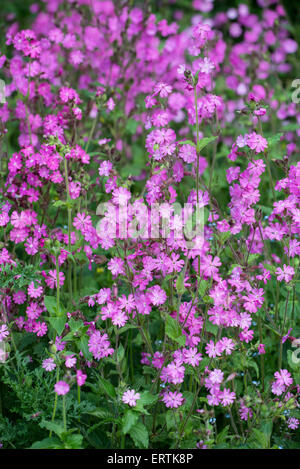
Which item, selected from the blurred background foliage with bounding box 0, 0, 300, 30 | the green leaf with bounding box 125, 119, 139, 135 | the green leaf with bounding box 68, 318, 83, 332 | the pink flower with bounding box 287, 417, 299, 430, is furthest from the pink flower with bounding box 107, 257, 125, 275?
the blurred background foliage with bounding box 0, 0, 300, 30

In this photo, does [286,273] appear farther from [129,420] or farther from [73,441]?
[73,441]

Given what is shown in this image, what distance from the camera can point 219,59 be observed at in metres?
3.91

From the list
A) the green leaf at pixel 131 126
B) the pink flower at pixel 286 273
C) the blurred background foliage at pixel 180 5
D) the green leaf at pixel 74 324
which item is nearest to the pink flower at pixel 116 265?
the green leaf at pixel 74 324

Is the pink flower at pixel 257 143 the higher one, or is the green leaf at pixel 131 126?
the green leaf at pixel 131 126

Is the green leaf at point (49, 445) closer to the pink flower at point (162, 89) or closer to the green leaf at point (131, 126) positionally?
the pink flower at point (162, 89)

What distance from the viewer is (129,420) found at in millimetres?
1980

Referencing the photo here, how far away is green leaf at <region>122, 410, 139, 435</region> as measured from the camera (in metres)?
1.95

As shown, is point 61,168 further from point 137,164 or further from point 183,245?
point 137,164

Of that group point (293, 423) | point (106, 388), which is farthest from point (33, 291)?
point (293, 423)

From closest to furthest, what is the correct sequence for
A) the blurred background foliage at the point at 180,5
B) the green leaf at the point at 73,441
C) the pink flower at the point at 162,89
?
the green leaf at the point at 73,441 < the pink flower at the point at 162,89 < the blurred background foliage at the point at 180,5

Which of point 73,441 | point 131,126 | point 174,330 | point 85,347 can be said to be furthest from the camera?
point 131,126

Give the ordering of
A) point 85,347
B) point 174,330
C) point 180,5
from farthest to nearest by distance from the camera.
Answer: point 180,5 < point 85,347 < point 174,330

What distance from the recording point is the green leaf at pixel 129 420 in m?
1.95

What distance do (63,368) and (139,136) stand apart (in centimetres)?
255
